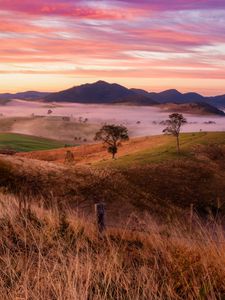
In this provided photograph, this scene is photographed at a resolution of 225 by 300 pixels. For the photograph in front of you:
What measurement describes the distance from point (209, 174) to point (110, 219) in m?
31.2

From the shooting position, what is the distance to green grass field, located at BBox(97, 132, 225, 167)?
6372 cm

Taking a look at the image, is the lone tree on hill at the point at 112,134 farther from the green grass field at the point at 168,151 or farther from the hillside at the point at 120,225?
the hillside at the point at 120,225

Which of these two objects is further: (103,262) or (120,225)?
(120,225)

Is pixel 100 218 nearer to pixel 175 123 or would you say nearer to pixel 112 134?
pixel 112 134

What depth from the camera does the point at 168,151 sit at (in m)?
72.8

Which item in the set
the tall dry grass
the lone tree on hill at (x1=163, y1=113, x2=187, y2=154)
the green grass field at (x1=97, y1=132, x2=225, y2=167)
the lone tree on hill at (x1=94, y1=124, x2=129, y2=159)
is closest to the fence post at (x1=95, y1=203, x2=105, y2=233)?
the tall dry grass

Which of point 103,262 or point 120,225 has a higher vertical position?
point 103,262

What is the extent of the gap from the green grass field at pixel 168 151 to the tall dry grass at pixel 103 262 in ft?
165

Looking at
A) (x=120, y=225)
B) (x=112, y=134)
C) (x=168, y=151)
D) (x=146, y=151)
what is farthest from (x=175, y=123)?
(x=120, y=225)

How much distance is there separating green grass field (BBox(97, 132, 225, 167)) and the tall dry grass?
50.2 m

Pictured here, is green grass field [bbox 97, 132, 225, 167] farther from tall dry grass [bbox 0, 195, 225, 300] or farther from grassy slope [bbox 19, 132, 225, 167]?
tall dry grass [bbox 0, 195, 225, 300]

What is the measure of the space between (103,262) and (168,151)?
66.5m

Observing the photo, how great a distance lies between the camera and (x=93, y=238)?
9.88m

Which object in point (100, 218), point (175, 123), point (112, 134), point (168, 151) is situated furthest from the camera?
point (112, 134)
